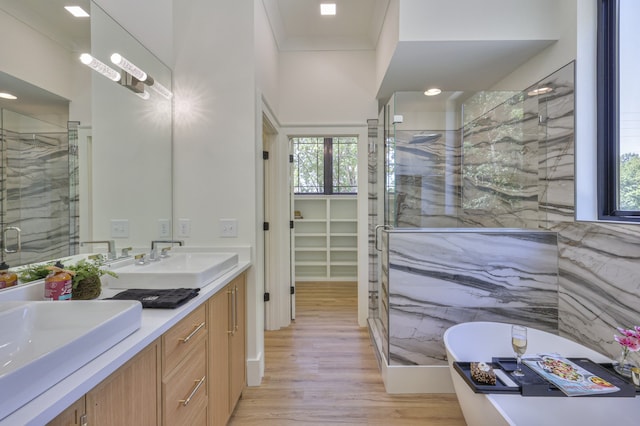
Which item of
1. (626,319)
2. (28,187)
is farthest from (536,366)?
(28,187)

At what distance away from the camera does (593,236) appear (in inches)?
63.2

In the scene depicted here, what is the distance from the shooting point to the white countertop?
0.53 metres

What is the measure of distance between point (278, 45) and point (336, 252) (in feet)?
10.5

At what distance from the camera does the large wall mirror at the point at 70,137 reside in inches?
40.5

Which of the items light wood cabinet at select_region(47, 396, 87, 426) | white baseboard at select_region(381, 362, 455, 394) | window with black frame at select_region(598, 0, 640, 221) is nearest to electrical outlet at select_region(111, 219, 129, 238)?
light wood cabinet at select_region(47, 396, 87, 426)

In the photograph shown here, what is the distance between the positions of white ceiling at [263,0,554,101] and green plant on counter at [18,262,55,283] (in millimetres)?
2319

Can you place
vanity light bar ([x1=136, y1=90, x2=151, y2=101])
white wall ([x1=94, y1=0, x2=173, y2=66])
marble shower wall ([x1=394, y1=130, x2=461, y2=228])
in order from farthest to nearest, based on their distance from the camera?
marble shower wall ([x1=394, y1=130, x2=461, y2=228]), vanity light bar ([x1=136, y1=90, x2=151, y2=101]), white wall ([x1=94, y1=0, x2=173, y2=66])

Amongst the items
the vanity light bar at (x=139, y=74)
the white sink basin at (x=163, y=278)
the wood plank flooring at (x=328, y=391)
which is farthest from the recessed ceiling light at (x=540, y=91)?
the vanity light bar at (x=139, y=74)

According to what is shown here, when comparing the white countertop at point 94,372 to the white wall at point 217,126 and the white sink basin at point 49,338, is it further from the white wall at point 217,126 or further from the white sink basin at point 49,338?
the white wall at point 217,126

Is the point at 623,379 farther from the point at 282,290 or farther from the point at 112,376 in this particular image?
the point at 282,290

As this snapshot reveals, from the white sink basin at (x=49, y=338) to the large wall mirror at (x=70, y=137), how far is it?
0.35 m

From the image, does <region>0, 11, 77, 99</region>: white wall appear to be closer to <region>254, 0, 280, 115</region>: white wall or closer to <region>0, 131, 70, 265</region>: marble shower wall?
<region>0, 131, 70, 265</region>: marble shower wall

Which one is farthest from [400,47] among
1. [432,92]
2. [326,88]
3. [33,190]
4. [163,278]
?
[33,190]

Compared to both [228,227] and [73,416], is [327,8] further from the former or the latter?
[73,416]
